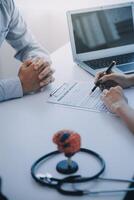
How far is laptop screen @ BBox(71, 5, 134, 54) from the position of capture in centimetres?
149

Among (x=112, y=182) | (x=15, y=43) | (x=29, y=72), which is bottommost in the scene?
(x=112, y=182)

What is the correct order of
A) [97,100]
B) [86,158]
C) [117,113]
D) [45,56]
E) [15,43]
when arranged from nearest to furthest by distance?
[86,158] → [117,113] → [97,100] → [45,56] → [15,43]

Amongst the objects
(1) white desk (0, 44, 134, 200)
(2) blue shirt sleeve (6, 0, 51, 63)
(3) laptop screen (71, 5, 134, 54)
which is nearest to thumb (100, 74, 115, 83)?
(1) white desk (0, 44, 134, 200)

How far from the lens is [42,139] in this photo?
936mm

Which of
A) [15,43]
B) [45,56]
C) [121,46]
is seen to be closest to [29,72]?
[45,56]

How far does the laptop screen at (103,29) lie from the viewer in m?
1.49

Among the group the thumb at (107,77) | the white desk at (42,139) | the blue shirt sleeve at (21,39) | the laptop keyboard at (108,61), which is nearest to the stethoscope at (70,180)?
the white desk at (42,139)

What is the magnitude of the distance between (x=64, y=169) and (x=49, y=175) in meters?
0.04

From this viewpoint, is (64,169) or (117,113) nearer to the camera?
(64,169)

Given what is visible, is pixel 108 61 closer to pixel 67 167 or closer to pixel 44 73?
pixel 44 73

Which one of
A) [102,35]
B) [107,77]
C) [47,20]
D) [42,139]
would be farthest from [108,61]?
[47,20]

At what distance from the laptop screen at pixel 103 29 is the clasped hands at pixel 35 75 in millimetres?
241

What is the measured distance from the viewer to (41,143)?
3.00ft

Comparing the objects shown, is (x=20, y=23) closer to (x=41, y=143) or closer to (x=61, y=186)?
(x=41, y=143)
